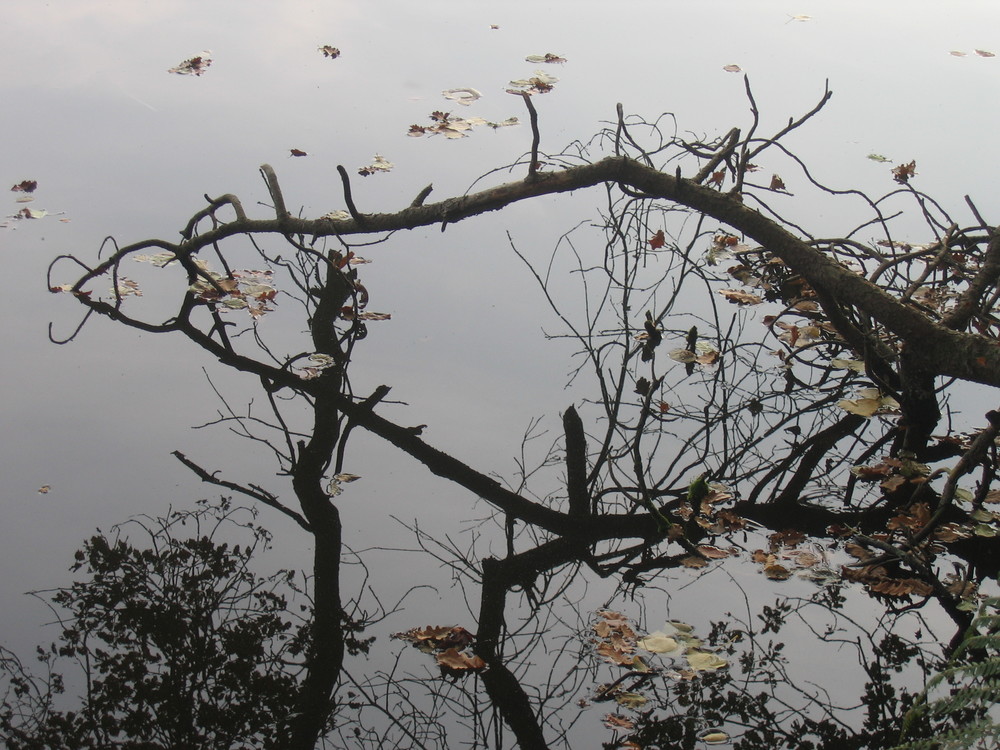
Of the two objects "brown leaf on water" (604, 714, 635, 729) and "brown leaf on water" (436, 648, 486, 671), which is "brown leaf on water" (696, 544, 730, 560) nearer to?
"brown leaf on water" (604, 714, 635, 729)

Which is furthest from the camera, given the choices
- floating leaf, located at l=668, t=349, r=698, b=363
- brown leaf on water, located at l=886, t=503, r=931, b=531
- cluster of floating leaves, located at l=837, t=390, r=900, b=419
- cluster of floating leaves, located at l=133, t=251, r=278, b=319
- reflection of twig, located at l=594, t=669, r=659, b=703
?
cluster of floating leaves, located at l=133, t=251, r=278, b=319

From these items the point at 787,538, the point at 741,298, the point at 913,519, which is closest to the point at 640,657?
the point at 787,538

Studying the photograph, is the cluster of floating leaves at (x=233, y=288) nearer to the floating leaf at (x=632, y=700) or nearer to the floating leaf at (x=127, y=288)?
the floating leaf at (x=127, y=288)

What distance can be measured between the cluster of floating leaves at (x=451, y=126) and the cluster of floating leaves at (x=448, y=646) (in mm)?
2446

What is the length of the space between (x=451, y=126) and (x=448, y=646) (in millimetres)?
2558

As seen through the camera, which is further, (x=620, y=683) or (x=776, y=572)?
(x=776, y=572)

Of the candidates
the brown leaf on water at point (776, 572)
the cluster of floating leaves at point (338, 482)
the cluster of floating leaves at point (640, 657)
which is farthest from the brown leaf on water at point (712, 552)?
the cluster of floating leaves at point (338, 482)

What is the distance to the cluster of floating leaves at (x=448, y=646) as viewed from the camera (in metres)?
1.88

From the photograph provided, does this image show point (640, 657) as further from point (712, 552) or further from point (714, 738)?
point (712, 552)

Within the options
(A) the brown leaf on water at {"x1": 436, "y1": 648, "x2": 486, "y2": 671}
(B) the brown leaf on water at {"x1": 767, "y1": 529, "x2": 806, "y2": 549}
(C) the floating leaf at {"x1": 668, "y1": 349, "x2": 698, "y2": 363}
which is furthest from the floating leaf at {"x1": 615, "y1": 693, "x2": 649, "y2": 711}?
(C) the floating leaf at {"x1": 668, "y1": 349, "x2": 698, "y2": 363}

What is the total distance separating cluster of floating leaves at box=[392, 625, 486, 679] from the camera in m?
1.88

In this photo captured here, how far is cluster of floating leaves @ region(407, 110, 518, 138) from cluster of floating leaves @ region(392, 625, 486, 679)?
2.45 m

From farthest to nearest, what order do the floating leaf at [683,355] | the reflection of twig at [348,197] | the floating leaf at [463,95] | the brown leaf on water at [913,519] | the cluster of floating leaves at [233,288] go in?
the floating leaf at [463,95] → the cluster of floating leaves at [233,288] → the floating leaf at [683,355] → the reflection of twig at [348,197] → the brown leaf on water at [913,519]

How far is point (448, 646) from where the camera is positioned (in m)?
1.93
